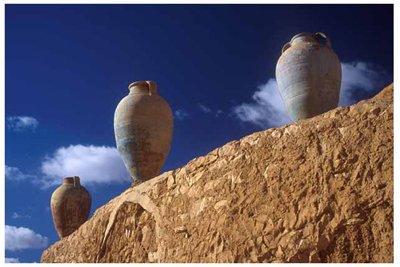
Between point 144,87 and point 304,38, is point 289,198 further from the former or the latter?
point 144,87

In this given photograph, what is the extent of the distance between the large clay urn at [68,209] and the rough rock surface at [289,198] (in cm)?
656

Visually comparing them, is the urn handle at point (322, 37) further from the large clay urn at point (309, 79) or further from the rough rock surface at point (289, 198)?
the rough rock surface at point (289, 198)

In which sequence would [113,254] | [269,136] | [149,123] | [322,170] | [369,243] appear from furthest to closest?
[149,123] → [113,254] → [269,136] → [322,170] → [369,243]

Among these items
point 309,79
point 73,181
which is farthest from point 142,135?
point 73,181

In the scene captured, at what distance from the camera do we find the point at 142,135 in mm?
7445

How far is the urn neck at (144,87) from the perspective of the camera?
803 centimetres

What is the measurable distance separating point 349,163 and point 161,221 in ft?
8.41

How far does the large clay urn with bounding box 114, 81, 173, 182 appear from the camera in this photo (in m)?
7.46

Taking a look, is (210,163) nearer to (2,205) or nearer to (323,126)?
(323,126)

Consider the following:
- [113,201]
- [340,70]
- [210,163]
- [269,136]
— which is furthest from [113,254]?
[340,70]

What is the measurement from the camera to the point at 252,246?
4090mm

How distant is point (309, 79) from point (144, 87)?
11.9ft

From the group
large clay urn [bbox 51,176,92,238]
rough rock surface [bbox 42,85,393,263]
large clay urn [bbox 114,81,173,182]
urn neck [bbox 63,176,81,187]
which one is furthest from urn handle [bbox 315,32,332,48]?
urn neck [bbox 63,176,81,187]

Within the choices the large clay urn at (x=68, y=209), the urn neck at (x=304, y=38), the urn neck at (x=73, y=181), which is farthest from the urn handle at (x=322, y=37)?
the urn neck at (x=73, y=181)
